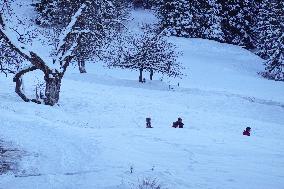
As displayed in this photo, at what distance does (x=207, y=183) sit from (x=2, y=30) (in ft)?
37.5

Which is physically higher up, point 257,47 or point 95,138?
point 257,47

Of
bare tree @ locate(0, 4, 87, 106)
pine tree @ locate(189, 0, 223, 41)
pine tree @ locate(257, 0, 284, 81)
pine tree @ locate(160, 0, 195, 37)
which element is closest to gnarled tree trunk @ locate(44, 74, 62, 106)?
bare tree @ locate(0, 4, 87, 106)

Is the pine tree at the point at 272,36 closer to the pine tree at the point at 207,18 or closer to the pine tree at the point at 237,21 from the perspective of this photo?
the pine tree at the point at 237,21

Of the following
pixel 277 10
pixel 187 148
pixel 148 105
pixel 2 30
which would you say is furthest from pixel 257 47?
pixel 187 148

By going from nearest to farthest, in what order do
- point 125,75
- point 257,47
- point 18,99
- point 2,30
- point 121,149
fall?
1. point 121,149
2. point 2,30
3. point 18,99
4. point 125,75
5. point 257,47

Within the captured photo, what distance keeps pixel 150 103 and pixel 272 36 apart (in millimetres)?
23839

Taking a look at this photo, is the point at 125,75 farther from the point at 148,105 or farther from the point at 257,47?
the point at 257,47

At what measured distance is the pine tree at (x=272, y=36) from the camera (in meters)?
38.6

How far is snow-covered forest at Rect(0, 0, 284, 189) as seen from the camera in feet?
22.9

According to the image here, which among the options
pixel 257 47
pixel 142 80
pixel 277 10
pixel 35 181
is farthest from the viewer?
pixel 257 47

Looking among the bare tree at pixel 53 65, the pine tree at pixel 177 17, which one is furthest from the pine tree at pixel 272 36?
the bare tree at pixel 53 65

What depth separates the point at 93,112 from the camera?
19297 mm

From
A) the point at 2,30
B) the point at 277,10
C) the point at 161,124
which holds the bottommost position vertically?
the point at 161,124

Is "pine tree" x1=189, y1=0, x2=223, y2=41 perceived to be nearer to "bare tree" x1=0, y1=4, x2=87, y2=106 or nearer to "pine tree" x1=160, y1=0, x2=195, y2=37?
"pine tree" x1=160, y1=0, x2=195, y2=37
